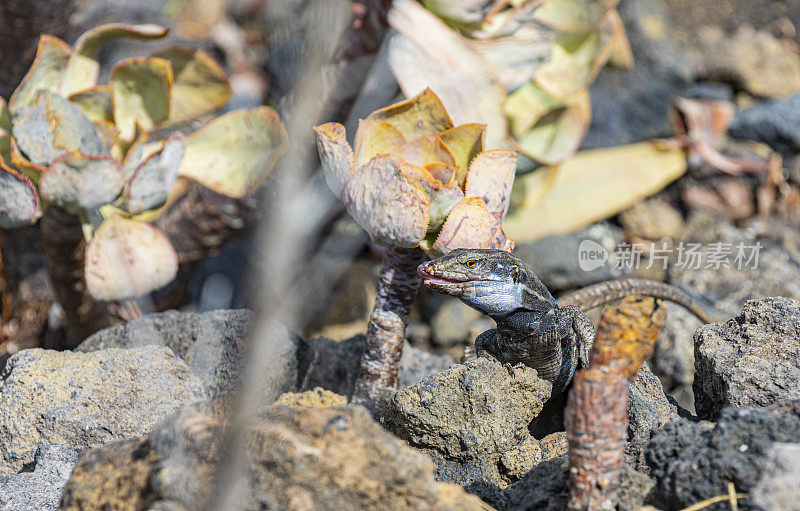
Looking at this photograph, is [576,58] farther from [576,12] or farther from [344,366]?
[344,366]

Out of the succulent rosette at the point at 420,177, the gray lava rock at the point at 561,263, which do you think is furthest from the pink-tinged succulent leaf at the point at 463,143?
the gray lava rock at the point at 561,263

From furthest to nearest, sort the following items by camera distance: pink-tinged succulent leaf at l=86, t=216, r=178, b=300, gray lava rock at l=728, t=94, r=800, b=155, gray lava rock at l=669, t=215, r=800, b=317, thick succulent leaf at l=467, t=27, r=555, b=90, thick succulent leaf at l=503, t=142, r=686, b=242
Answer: gray lava rock at l=728, t=94, r=800, b=155 < thick succulent leaf at l=503, t=142, r=686, b=242 < gray lava rock at l=669, t=215, r=800, b=317 < thick succulent leaf at l=467, t=27, r=555, b=90 < pink-tinged succulent leaf at l=86, t=216, r=178, b=300

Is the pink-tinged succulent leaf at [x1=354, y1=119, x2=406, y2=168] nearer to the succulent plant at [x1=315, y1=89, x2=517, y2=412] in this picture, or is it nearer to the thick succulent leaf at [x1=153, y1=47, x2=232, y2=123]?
the succulent plant at [x1=315, y1=89, x2=517, y2=412]

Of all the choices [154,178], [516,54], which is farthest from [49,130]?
[516,54]

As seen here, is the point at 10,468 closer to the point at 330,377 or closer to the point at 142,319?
the point at 142,319

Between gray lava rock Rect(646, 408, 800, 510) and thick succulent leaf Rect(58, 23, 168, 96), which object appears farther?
thick succulent leaf Rect(58, 23, 168, 96)

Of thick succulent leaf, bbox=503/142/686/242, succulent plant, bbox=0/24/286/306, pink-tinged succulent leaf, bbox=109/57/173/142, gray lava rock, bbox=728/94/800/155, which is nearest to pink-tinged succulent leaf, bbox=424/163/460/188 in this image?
succulent plant, bbox=0/24/286/306
